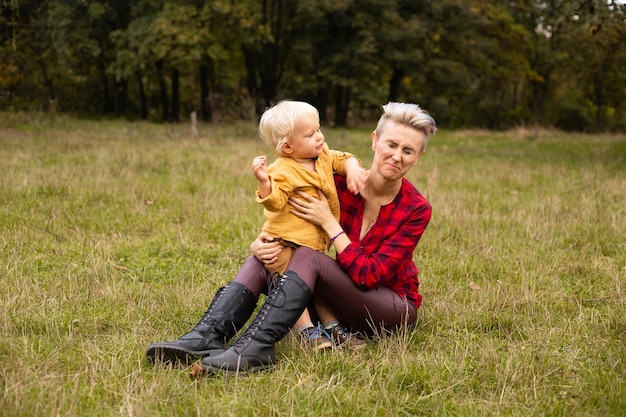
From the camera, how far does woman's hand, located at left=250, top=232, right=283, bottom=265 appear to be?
11.2 feet

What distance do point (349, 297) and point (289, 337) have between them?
40 centimetres

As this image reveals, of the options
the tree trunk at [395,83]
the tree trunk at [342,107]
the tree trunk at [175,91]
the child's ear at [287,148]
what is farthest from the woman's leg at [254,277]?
the tree trunk at [175,91]

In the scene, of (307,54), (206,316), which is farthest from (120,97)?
(206,316)

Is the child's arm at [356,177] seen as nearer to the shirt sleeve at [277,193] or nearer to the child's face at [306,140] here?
the child's face at [306,140]

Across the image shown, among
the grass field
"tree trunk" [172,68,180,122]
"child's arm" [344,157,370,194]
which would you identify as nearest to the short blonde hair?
"child's arm" [344,157,370,194]

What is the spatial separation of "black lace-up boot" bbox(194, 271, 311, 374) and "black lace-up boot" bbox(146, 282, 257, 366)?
0.51 ft

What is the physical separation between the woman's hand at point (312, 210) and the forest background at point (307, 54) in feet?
63.3

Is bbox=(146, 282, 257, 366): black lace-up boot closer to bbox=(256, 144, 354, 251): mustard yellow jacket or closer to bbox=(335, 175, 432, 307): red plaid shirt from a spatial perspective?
bbox=(256, 144, 354, 251): mustard yellow jacket

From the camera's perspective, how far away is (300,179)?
3.43m

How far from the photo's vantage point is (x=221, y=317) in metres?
3.32

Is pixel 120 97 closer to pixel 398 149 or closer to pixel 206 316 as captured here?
pixel 206 316

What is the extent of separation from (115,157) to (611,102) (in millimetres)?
33916

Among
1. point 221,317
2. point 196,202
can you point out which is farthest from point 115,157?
point 221,317

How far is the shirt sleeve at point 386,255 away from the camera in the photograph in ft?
11.0
